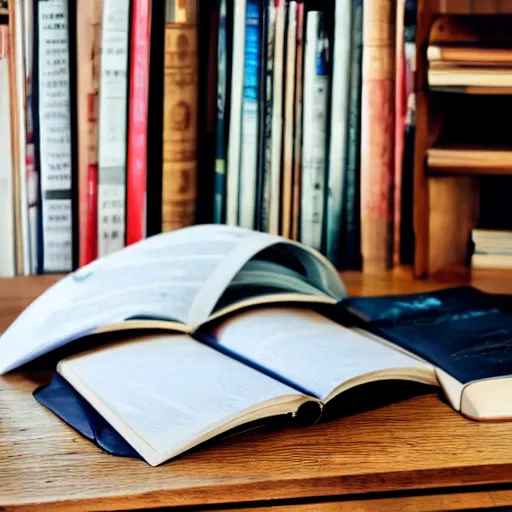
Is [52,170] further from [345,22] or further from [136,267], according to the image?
[345,22]

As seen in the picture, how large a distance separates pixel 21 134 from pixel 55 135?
4cm

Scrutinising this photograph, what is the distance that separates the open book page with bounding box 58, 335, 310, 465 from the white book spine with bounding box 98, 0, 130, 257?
35 cm

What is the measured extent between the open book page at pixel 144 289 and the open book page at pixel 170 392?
30mm

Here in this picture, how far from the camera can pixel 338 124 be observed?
3.69 feet

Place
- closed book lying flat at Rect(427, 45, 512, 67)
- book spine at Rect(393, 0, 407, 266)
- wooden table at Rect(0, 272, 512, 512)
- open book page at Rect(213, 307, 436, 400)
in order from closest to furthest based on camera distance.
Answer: wooden table at Rect(0, 272, 512, 512) < open book page at Rect(213, 307, 436, 400) < closed book lying flat at Rect(427, 45, 512, 67) < book spine at Rect(393, 0, 407, 266)

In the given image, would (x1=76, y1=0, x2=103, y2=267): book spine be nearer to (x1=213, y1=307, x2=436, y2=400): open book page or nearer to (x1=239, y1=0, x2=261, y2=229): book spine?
(x1=239, y1=0, x2=261, y2=229): book spine

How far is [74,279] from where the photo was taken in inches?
36.4

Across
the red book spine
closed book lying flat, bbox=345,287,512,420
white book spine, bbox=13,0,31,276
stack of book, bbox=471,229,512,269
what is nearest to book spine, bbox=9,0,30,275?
white book spine, bbox=13,0,31,276

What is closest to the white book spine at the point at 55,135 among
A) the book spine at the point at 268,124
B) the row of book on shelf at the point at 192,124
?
the row of book on shelf at the point at 192,124

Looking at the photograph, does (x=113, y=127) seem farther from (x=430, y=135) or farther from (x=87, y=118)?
(x=430, y=135)

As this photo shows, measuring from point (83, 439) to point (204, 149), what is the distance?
2.04 feet

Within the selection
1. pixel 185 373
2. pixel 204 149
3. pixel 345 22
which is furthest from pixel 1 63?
pixel 185 373

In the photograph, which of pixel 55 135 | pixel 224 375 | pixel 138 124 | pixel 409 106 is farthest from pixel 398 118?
pixel 224 375

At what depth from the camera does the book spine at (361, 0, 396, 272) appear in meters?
1.10
